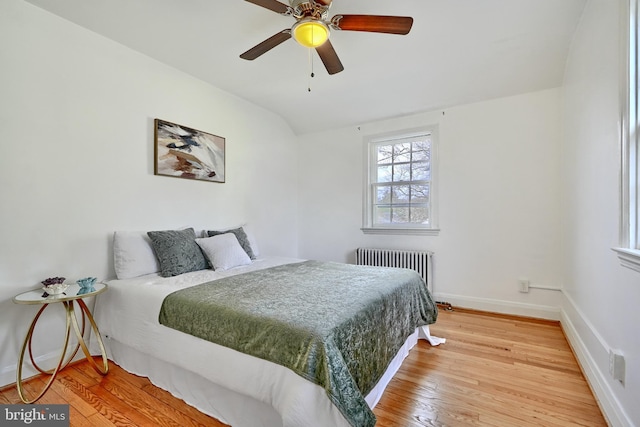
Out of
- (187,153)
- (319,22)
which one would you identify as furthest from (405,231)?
(187,153)

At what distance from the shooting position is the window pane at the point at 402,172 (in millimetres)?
3689

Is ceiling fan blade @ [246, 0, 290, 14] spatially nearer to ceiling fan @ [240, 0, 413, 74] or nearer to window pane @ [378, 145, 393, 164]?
ceiling fan @ [240, 0, 413, 74]

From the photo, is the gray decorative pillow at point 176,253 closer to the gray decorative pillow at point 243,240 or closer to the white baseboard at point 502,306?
the gray decorative pillow at point 243,240

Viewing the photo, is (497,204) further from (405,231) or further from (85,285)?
(85,285)

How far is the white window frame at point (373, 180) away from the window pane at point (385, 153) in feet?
0.23

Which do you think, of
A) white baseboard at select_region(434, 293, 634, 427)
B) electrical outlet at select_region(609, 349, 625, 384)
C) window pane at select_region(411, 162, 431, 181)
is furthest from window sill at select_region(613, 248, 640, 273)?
window pane at select_region(411, 162, 431, 181)

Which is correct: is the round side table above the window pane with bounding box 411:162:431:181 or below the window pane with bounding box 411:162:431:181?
below

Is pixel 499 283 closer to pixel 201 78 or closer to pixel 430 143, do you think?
pixel 430 143

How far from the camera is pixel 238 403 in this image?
1421mm

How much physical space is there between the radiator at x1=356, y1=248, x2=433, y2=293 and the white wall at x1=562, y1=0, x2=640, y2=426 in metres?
1.28

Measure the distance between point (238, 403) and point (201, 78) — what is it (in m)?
3.03

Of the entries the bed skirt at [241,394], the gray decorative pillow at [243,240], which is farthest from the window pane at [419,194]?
the gray decorative pillow at [243,240]

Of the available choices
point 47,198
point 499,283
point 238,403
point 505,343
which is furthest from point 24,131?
point 499,283

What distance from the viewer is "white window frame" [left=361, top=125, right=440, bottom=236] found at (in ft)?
11.3
